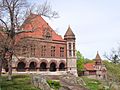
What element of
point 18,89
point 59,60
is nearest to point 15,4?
point 18,89

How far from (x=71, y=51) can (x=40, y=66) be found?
7.29 m

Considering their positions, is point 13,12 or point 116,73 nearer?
point 13,12

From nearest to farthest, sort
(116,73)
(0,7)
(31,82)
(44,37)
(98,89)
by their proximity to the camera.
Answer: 1. (0,7)
2. (31,82)
3. (98,89)
4. (116,73)
5. (44,37)

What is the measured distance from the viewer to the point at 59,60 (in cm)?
5897

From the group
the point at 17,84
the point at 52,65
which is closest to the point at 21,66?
the point at 52,65

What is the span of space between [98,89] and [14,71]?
54.0 ft

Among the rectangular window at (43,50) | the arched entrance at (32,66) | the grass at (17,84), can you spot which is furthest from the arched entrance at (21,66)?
the grass at (17,84)

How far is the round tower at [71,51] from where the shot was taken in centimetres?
5925

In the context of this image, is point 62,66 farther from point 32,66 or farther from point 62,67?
point 32,66

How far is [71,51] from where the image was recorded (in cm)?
5956

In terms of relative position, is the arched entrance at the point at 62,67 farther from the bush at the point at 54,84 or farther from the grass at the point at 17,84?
the grass at the point at 17,84

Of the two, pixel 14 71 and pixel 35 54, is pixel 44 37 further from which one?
pixel 14 71

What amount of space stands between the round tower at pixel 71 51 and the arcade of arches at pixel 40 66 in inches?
54.9

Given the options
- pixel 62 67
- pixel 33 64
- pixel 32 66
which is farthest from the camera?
pixel 62 67
